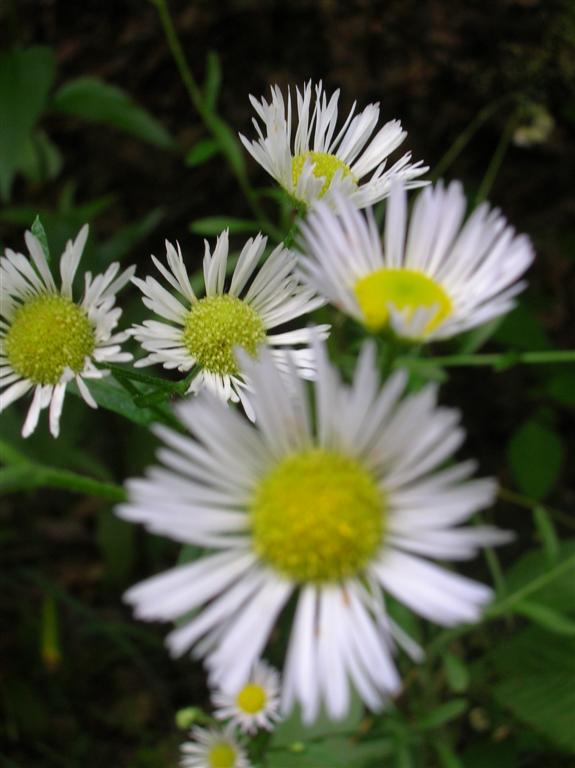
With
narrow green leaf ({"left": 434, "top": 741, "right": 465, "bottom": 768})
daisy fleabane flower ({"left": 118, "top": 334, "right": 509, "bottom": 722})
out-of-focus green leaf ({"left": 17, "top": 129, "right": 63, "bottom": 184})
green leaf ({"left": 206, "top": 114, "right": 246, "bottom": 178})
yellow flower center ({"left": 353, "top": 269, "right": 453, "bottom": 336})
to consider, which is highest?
out-of-focus green leaf ({"left": 17, "top": 129, "right": 63, "bottom": 184})

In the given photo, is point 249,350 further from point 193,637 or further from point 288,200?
point 193,637

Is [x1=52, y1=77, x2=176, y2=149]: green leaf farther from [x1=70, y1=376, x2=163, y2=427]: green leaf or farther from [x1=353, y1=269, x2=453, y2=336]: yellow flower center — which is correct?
[x1=353, y1=269, x2=453, y2=336]: yellow flower center

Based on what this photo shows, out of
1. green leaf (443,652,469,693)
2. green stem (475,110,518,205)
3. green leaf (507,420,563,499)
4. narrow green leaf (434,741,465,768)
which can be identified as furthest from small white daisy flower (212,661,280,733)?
green stem (475,110,518,205)

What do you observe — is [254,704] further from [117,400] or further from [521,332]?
[521,332]

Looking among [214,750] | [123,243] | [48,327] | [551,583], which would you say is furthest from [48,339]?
[551,583]

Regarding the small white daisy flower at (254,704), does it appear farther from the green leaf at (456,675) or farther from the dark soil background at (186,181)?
the dark soil background at (186,181)

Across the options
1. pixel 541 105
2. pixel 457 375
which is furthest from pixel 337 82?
pixel 457 375
